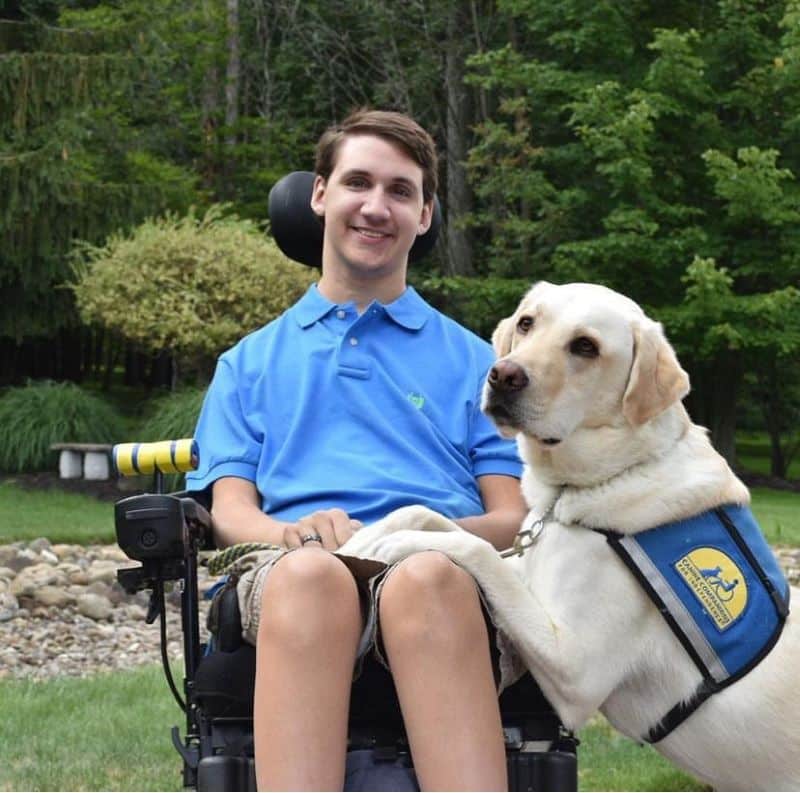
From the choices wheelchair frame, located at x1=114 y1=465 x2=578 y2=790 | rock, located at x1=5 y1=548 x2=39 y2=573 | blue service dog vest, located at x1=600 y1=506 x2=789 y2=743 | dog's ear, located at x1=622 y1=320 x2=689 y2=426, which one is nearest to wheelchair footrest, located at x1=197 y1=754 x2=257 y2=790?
wheelchair frame, located at x1=114 y1=465 x2=578 y2=790

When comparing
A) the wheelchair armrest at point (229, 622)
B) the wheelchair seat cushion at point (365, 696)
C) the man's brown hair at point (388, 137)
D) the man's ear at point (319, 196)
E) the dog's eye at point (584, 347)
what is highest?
the man's brown hair at point (388, 137)

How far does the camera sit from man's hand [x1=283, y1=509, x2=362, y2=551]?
8.59ft

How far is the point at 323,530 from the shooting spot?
2635mm

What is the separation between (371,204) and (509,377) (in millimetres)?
643

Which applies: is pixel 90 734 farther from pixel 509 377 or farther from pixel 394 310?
pixel 509 377

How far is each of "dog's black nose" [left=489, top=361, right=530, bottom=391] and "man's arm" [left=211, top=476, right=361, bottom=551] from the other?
15.4 inches

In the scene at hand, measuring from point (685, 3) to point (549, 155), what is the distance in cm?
259

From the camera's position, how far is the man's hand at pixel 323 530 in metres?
2.62

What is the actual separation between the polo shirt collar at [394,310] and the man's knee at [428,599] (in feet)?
2.78

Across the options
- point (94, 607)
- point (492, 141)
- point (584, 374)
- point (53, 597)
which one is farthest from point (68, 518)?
point (492, 141)

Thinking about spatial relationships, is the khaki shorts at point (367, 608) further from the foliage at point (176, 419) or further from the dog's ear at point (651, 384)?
the foliage at point (176, 419)

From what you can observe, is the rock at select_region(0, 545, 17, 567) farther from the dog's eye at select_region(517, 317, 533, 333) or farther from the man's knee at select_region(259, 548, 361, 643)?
the man's knee at select_region(259, 548, 361, 643)

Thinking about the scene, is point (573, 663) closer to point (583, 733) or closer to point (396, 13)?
point (583, 733)

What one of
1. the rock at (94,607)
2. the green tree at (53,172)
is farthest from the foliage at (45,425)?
the rock at (94,607)
